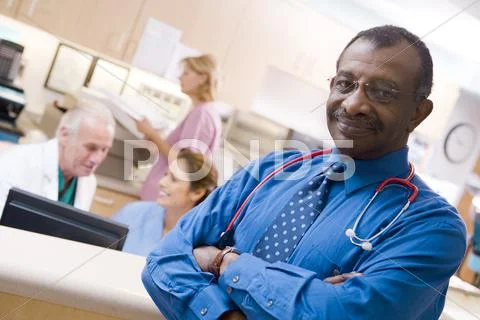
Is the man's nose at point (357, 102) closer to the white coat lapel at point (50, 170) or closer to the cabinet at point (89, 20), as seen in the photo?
the cabinet at point (89, 20)

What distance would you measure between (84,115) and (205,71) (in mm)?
243

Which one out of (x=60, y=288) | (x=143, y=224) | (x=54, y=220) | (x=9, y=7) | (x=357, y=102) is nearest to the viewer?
(x=357, y=102)

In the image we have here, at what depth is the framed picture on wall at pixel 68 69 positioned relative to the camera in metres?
0.98

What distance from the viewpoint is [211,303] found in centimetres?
45

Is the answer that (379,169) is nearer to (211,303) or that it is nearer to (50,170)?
(211,303)

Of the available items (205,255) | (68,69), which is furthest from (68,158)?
(205,255)

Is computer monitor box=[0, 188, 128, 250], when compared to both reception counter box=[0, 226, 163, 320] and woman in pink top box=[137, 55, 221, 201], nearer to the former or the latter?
reception counter box=[0, 226, 163, 320]

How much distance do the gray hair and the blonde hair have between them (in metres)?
0.17

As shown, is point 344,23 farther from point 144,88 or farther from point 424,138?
point 144,88

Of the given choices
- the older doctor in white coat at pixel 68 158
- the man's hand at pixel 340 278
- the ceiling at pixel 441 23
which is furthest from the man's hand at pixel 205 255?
the older doctor in white coat at pixel 68 158

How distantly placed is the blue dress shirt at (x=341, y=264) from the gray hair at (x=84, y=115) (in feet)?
2.11

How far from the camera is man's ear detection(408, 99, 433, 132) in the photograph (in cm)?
41

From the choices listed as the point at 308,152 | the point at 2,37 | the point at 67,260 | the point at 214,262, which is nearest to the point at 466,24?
the point at 308,152

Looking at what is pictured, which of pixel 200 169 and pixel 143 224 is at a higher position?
pixel 200 169
